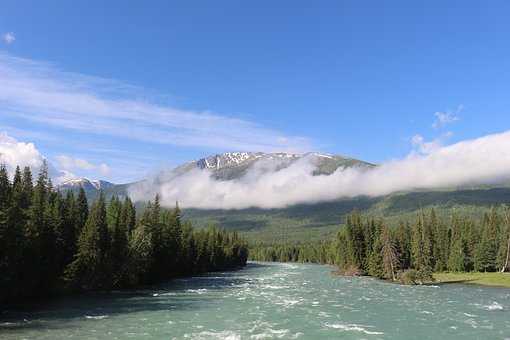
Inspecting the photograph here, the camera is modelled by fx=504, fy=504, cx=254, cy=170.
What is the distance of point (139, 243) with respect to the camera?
329ft

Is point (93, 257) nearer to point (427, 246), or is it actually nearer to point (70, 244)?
point (70, 244)

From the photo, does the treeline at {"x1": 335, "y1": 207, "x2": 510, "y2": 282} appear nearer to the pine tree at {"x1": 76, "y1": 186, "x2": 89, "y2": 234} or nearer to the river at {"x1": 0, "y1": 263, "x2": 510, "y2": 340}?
the river at {"x1": 0, "y1": 263, "x2": 510, "y2": 340}

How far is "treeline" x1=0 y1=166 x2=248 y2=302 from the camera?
Answer: 65562mm

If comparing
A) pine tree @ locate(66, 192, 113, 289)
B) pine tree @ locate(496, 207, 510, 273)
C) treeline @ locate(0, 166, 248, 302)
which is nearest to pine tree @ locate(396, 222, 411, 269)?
pine tree @ locate(496, 207, 510, 273)

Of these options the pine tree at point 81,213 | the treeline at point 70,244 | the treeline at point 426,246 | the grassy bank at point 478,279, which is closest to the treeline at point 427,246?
the treeline at point 426,246

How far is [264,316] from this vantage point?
2397 inches

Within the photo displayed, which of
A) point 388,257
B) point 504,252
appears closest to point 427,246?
point 388,257

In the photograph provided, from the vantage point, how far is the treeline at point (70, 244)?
65.6 m

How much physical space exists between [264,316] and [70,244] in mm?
40975

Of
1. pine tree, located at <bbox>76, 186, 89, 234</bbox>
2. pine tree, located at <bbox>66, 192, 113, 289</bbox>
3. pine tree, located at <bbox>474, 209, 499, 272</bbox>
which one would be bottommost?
pine tree, located at <bbox>474, 209, 499, 272</bbox>

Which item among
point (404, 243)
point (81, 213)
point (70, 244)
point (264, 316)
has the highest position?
point (81, 213)

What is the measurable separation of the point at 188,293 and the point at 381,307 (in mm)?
35287

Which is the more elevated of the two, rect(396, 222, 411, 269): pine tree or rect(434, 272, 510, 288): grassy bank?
rect(396, 222, 411, 269): pine tree

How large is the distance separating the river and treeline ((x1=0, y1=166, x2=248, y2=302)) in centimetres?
557
